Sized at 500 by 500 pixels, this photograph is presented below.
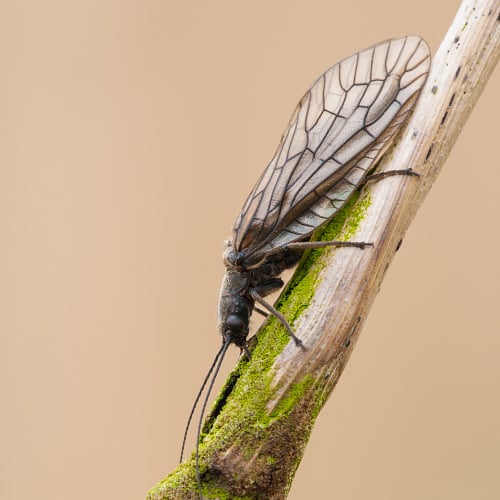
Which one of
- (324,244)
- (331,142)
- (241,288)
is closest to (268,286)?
(241,288)

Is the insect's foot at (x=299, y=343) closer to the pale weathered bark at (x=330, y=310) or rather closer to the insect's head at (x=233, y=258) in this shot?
the pale weathered bark at (x=330, y=310)

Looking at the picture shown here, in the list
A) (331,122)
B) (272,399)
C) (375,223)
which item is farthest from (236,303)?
(331,122)

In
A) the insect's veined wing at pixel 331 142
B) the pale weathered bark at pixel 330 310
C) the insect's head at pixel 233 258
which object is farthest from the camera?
the insect's head at pixel 233 258

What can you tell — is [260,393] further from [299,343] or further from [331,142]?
[331,142]

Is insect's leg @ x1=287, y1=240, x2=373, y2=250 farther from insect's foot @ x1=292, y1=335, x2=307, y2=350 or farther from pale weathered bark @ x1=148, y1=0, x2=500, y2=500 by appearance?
insect's foot @ x1=292, y1=335, x2=307, y2=350

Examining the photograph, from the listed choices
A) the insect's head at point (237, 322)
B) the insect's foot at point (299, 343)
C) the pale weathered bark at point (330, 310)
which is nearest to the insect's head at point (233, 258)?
the insect's head at point (237, 322)

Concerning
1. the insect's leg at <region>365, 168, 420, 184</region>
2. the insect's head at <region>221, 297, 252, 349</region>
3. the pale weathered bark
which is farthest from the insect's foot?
the insect's leg at <region>365, 168, 420, 184</region>
